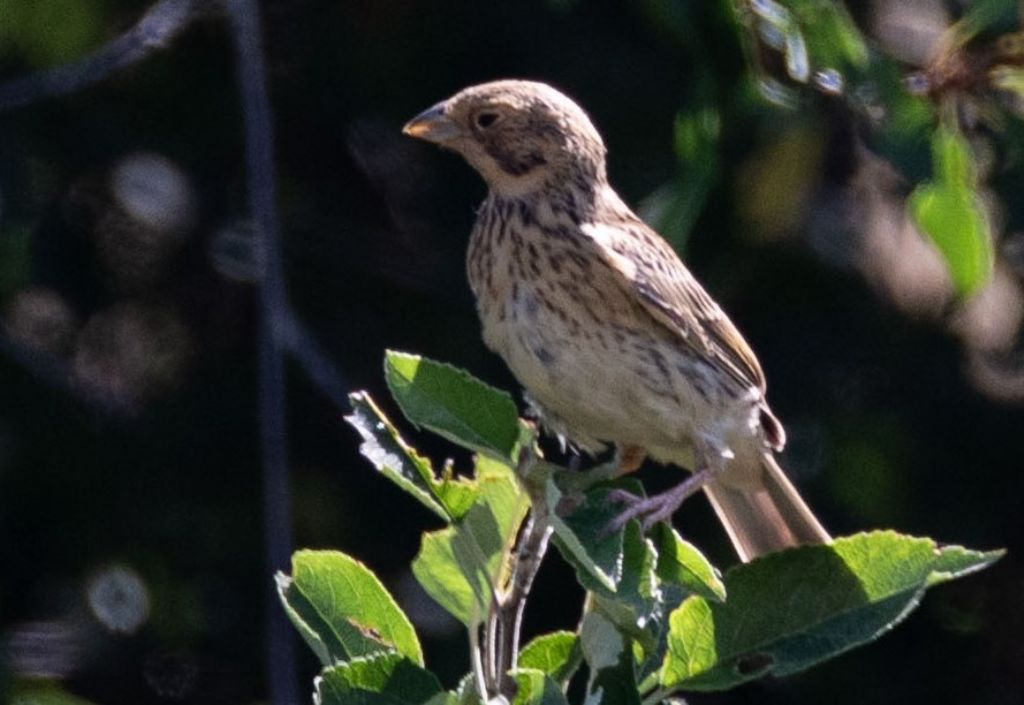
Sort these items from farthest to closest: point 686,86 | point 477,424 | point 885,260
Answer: point 885,260 < point 686,86 < point 477,424

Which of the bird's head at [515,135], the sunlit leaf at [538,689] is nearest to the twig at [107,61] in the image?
the bird's head at [515,135]

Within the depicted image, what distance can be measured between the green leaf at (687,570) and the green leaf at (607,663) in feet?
0.34

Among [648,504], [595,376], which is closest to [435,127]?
[595,376]

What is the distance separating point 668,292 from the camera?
395cm

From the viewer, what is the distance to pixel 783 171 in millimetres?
5469

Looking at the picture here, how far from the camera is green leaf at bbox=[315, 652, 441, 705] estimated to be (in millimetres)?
2650

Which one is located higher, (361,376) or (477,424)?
(477,424)

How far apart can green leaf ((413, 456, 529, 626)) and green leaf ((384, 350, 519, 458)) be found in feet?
0.17

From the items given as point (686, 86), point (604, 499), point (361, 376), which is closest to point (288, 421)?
point (361, 376)

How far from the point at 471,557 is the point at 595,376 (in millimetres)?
971

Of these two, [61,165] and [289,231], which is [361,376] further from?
[61,165]

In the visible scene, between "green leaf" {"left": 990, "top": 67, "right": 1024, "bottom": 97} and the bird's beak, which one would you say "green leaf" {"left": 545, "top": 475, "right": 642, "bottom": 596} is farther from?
"green leaf" {"left": 990, "top": 67, "right": 1024, "bottom": 97}

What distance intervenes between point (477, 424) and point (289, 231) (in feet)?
9.28

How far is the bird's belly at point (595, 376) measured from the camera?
3725mm
